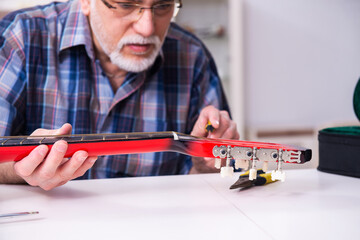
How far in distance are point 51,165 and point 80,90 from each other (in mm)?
580

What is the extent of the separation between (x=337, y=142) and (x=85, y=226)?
1.99 ft

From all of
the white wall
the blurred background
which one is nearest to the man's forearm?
the blurred background

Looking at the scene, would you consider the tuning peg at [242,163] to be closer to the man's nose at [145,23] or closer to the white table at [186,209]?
the white table at [186,209]

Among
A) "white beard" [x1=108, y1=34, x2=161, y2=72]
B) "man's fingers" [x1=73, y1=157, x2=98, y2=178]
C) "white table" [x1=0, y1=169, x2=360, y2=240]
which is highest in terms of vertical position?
"white beard" [x1=108, y1=34, x2=161, y2=72]

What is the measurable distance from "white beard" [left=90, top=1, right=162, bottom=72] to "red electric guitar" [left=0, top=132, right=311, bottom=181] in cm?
51

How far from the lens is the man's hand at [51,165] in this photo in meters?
0.69

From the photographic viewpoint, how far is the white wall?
3.39 m

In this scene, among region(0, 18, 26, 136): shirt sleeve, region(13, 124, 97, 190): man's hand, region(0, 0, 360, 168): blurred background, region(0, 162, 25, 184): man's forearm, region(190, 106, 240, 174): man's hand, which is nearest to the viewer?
region(13, 124, 97, 190): man's hand

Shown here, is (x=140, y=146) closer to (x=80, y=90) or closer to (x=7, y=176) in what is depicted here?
(x=7, y=176)

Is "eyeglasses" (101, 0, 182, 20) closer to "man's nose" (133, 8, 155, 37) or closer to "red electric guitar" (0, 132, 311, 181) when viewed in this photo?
"man's nose" (133, 8, 155, 37)

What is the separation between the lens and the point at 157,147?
76cm

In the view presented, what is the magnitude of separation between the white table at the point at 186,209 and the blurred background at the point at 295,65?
236 cm

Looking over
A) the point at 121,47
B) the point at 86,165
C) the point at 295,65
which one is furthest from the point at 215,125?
the point at 295,65

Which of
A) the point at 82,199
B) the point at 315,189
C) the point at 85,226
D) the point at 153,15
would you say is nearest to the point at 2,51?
the point at 153,15
